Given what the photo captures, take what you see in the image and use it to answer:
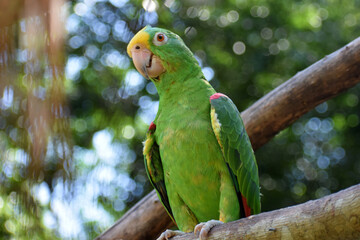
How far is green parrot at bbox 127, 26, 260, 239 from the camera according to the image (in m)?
2.84

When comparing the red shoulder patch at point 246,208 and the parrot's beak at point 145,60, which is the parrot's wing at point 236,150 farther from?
the parrot's beak at point 145,60

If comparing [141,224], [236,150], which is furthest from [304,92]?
[141,224]

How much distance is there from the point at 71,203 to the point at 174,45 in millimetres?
2102

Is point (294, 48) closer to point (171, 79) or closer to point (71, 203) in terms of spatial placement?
point (171, 79)

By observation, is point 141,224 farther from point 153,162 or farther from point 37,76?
point 37,76

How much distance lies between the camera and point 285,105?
12.5 feet

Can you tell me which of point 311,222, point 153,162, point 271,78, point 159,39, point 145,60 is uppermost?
point 159,39

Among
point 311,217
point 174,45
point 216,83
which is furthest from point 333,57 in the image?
point 216,83

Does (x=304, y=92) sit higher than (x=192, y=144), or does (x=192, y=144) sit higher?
(x=192, y=144)

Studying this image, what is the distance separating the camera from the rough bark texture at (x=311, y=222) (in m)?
1.69

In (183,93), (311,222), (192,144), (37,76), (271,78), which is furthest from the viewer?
(271,78)

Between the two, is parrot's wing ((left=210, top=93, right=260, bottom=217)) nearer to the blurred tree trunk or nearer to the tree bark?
the tree bark

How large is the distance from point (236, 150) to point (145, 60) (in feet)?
3.25

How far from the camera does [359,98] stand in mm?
7852
